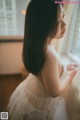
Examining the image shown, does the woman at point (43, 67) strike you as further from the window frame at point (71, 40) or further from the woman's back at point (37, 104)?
the window frame at point (71, 40)

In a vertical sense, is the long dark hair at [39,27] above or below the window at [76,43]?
above

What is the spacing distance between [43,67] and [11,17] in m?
1.02

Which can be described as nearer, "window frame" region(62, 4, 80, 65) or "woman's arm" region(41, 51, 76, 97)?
"woman's arm" region(41, 51, 76, 97)

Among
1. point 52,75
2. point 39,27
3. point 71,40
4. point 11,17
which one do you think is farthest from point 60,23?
point 11,17

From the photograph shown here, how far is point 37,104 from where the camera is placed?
0.63 metres

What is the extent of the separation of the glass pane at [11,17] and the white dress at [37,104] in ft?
2.83

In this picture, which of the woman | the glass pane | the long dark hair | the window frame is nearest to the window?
the window frame

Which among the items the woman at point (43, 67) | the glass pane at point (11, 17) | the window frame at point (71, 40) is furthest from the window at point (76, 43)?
the glass pane at point (11, 17)

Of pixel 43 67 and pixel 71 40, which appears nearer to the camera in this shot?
pixel 43 67

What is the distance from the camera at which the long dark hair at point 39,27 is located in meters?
0.52

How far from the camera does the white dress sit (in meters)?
0.63

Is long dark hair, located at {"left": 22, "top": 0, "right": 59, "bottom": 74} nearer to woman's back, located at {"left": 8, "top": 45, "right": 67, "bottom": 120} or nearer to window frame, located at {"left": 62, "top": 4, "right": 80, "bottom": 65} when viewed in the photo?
woman's back, located at {"left": 8, "top": 45, "right": 67, "bottom": 120}

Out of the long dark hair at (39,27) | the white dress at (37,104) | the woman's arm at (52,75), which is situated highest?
the long dark hair at (39,27)

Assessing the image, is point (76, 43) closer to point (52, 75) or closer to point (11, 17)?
point (52, 75)
